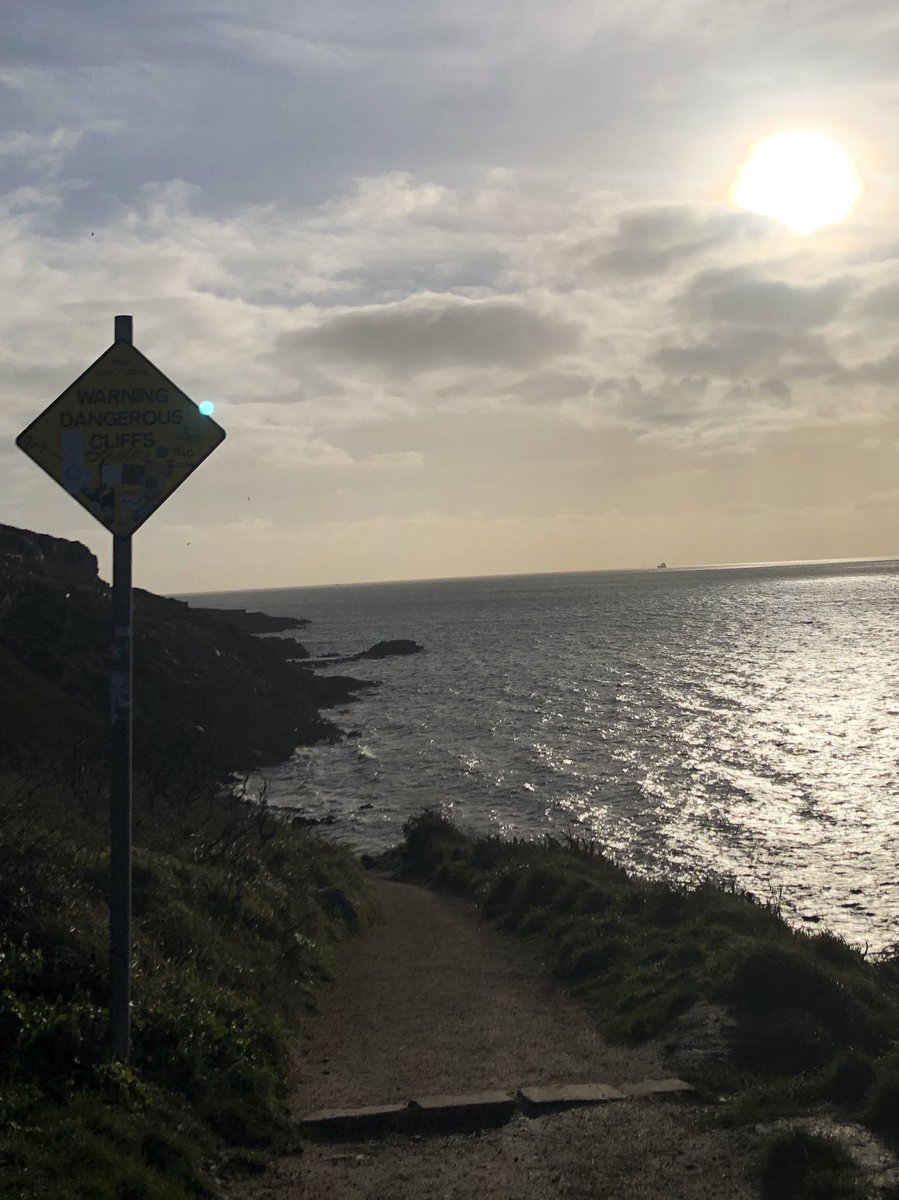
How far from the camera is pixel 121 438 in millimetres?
7023

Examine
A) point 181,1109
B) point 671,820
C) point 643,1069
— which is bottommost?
point 671,820

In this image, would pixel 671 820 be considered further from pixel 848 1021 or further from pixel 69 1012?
pixel 69 1012

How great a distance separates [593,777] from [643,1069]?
32.6 metres

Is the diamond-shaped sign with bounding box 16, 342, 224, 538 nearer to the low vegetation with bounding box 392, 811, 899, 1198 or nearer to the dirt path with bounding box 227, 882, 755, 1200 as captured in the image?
the dirt path with bounding box 227, 882, 755, 1200

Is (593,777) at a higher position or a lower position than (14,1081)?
lower

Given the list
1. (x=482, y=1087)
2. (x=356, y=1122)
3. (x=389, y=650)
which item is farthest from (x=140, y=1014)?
(x=389, y=650)

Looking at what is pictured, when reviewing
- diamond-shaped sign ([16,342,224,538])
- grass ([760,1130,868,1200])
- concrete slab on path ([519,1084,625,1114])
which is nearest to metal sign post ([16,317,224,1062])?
diamond-shaped sign ([16,342,224,538])

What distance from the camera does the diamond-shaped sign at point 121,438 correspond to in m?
6.95

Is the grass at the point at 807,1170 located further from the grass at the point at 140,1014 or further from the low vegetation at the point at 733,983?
the grass at the point at 140,1014

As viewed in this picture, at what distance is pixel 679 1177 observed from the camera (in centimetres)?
694

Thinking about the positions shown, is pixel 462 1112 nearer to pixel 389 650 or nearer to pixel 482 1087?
pixel 482 1087

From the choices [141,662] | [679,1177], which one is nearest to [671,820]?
[141,662]

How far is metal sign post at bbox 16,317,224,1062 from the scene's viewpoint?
22.6 ft

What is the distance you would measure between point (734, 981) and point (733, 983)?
22 mm
